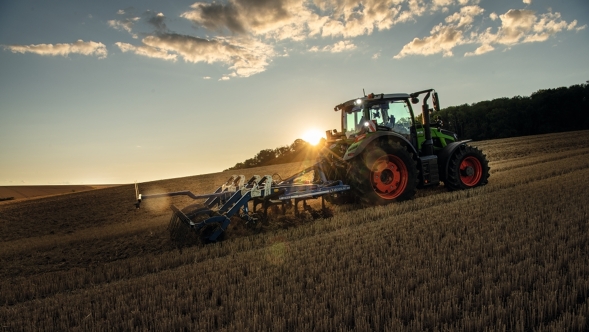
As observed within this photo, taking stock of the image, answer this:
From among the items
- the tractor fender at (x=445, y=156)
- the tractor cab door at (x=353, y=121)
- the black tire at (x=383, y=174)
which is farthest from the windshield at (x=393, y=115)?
the tractor fender at (x=445, y=156)

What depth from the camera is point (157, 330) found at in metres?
3.03

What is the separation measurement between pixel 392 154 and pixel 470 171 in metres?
2.94

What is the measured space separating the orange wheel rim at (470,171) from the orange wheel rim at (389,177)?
2.31 metres

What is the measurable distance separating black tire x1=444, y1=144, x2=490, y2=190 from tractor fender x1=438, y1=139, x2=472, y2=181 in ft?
0.42

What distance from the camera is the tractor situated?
23.5 ft

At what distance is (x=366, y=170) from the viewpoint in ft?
25.7

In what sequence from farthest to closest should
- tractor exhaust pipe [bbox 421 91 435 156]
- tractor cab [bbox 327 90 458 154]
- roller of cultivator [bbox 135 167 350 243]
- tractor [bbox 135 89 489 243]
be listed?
tractor exhaust pipe [bbox 421 91 435 156]
tractor cab [bbox 327 90 458 154]
tractor [bbox 135 89 489 243]
roller of cultivator [bbox 135 167 350 243]

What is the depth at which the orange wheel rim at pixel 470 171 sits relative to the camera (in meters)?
9.69

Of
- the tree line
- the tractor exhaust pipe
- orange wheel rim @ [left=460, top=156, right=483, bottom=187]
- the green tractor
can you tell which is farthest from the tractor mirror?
the tree line

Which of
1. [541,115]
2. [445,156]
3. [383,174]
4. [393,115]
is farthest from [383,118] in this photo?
[541,115]

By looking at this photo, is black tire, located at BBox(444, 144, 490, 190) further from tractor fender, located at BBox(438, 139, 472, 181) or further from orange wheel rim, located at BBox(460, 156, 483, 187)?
tractor fender, located at BBox(438, 139, 472, 181)

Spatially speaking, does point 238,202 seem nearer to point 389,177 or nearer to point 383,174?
point 383,174

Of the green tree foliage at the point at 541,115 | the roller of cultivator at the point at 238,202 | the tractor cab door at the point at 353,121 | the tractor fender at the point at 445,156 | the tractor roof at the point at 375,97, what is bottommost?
the roller of cultivator at the point at 238,202

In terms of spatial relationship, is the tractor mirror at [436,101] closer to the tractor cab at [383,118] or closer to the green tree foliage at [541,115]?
the tractor cab at [383,118]
